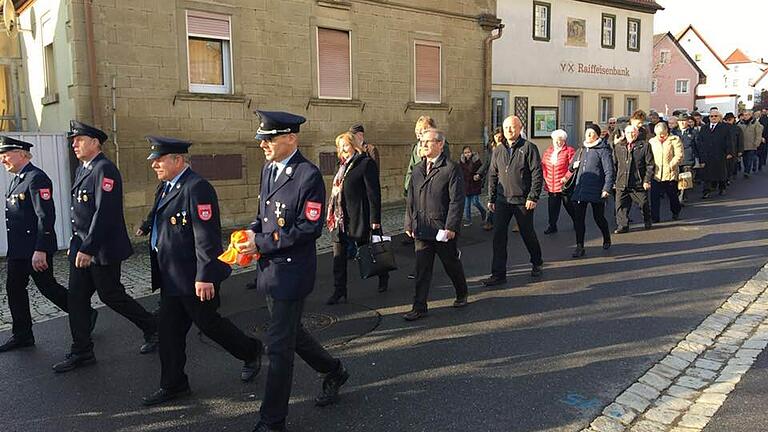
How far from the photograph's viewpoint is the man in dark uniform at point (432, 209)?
570 cm

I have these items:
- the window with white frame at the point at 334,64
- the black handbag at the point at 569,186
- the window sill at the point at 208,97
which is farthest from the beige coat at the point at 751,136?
the window sill at the point at 208,97

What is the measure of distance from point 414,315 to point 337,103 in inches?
350

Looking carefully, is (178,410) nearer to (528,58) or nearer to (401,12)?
(401,12)

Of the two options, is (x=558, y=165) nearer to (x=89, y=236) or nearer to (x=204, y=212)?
(x=204, y=212)

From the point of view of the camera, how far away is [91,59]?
1040 centimetres

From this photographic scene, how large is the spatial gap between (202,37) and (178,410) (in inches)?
371

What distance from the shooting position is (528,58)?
21406mm

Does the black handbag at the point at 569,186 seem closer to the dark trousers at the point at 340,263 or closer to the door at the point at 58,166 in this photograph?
the dark trousers at the point at 340,263

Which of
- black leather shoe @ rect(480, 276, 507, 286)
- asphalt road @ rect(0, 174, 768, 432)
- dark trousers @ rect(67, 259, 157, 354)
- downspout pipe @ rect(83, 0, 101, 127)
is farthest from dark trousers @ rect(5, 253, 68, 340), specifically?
downspout pipe @ rect(83, 0, 101, 127)

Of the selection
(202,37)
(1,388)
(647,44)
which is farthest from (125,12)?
(647,44)

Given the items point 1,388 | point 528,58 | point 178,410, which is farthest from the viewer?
point 528,58

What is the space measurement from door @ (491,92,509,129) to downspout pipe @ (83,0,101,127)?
13351 millimetres

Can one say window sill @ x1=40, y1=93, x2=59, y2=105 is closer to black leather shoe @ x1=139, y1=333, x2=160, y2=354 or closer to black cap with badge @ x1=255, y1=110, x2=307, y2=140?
black leather shoe @ x1=139, y1=333, x2=160, y2=354

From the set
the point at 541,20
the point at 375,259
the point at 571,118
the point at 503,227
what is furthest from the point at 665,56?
the point at 375,259
